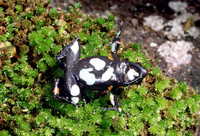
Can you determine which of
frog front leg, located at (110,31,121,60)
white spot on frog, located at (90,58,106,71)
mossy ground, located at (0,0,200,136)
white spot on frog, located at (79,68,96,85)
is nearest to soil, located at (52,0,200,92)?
mossy ground, located at (0,0,200,136)

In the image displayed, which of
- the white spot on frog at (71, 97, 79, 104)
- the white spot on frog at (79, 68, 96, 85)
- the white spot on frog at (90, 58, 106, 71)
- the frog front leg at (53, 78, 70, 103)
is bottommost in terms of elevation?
the white spot on frog at (71, 97, 79, 104)

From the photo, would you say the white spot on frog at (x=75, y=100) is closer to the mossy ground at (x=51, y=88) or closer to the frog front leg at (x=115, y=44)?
the mossy ground at (x=51, y=88)

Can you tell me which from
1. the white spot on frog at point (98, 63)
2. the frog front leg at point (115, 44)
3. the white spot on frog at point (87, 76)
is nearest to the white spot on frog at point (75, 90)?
the white spot on frog at point (87, 76)

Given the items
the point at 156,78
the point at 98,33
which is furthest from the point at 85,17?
the point at 156,78

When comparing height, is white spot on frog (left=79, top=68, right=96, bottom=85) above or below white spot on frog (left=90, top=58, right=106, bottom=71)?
below

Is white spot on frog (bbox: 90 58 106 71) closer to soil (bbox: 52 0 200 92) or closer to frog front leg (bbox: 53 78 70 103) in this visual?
frog front leg (bbox: 53 78 70 103)

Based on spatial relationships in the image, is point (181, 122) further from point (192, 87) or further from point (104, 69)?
point (104, 69)

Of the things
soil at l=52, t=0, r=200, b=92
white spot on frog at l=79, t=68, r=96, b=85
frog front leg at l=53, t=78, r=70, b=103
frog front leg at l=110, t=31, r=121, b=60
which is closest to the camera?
white spot on frog at l=79, t=68, r=96, b=85
